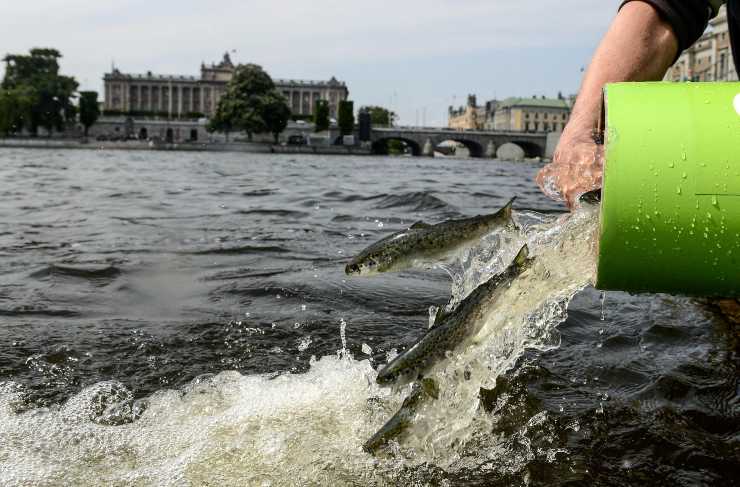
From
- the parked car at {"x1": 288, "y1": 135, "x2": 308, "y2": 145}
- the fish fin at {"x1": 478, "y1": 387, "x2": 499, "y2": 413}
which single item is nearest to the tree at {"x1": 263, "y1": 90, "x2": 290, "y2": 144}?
the parked car at {"x1": 288, "y1": 135, "x2": 308, "y2": 145}

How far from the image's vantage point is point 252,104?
84938 mm

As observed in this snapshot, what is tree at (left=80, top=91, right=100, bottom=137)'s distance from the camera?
99.6m

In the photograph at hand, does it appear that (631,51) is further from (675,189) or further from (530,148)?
(530,148)

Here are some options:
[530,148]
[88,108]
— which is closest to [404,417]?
[530,148]

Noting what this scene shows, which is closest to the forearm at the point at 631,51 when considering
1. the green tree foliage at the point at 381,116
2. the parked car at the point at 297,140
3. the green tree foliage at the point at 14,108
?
the green tree foliage at the point at 14,108

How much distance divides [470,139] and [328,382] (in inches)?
3954

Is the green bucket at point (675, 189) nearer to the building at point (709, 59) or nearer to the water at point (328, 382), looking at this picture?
the water at point (328, 382)

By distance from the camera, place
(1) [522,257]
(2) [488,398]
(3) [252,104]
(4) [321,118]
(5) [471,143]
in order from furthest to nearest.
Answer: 1. (4) [321,118]
2. (5) [471,143]
3. (3) [252,104]
4. (2) [488,398]
5. (1) [522,257]

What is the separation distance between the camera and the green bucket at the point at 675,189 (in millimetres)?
2164

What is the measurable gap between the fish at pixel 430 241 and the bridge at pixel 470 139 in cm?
9880

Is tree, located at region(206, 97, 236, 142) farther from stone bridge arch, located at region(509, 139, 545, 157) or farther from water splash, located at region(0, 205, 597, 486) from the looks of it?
water splash, located at region(0, 205, 597, 486)

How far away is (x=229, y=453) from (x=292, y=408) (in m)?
0.48

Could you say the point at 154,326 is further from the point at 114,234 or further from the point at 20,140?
the point at 20,140

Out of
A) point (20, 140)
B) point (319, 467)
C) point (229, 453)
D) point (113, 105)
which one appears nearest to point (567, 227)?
point (319, 467)
